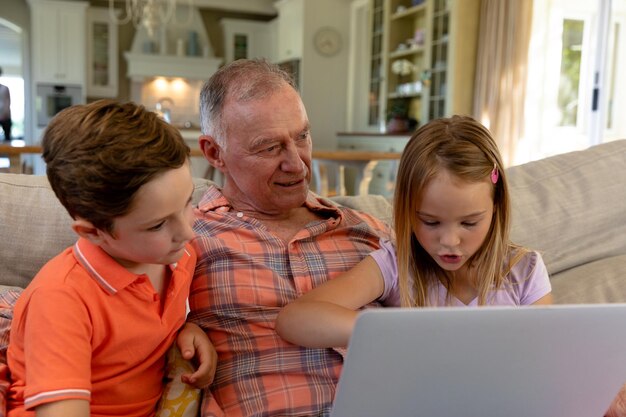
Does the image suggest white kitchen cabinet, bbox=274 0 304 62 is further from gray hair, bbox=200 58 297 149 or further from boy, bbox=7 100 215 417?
boy, bbox=7 100 215 417

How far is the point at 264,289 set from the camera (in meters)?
1.23

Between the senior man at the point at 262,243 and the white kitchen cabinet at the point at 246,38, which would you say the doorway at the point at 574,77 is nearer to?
the senior man at the point at 262,243

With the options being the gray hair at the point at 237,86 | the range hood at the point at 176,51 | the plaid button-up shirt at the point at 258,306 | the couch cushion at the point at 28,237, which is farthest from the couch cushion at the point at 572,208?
the range hood at the point at 176,51

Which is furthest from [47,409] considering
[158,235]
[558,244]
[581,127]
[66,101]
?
[66,101]

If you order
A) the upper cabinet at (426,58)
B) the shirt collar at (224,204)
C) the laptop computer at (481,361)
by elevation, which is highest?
the upper cabinet at (426,58)

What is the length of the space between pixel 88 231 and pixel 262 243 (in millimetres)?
449

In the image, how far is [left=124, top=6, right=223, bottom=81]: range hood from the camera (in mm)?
8250

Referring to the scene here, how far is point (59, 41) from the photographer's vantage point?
312 inches

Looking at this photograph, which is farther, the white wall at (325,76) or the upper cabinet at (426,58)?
the white wall at (325,76)

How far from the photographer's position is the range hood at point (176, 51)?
8.25m

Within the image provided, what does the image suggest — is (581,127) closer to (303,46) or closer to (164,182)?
(303,46)

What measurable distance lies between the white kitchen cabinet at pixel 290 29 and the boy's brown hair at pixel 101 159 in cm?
684

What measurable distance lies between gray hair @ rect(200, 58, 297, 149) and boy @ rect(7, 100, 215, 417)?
398 millimetres

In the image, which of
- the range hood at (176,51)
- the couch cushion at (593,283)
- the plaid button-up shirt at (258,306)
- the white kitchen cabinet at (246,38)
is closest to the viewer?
the plaid button-up shirt at (258,306)
